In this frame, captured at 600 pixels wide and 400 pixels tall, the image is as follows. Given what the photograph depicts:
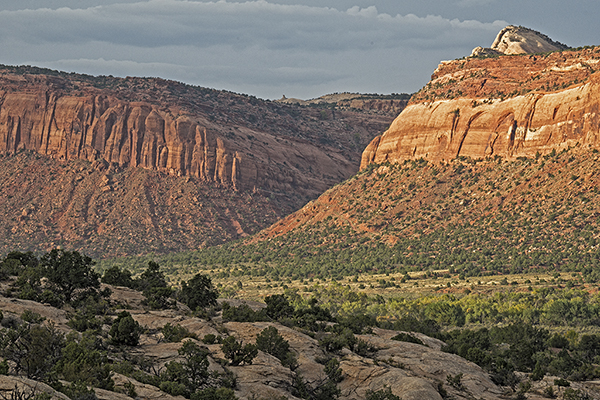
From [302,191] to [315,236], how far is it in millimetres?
49364

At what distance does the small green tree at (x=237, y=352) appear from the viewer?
37.4 meters

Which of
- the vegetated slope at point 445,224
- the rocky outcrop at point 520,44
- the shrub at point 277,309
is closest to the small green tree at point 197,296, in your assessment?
the shrub at point 277,309

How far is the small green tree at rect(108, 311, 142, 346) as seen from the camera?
38125 millimetres

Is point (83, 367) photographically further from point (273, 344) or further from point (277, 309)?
point (277, 309)

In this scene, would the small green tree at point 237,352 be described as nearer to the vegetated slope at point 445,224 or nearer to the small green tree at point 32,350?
the small green tree at point 32,350

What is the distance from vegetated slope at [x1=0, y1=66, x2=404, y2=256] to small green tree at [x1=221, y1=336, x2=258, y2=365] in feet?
362

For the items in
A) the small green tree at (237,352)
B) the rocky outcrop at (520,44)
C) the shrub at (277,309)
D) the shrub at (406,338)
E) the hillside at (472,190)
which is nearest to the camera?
the small green tree at (237,352)

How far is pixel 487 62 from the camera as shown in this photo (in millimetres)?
126375

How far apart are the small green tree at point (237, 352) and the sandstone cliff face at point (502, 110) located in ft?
263

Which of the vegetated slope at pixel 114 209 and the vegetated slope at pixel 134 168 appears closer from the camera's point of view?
the vegetated slope at pixel 114 209

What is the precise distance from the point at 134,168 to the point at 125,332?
133624mm

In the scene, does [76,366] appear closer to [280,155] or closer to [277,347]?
[277,347]

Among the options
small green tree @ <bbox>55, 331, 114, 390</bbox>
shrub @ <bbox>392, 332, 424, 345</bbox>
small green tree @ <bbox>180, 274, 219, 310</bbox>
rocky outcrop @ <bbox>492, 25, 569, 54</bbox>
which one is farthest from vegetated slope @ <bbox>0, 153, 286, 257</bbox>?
small green tree @ <bbox>55, 331, 114, 390</bbox>

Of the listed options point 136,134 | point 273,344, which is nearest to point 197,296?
point 273,344
